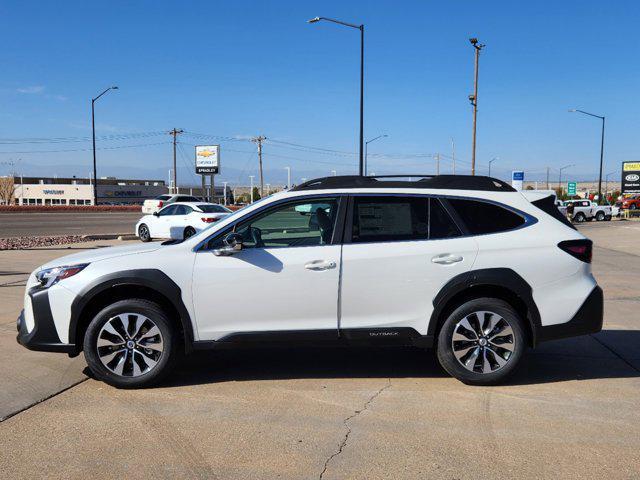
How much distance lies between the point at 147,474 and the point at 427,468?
1667 millimetres

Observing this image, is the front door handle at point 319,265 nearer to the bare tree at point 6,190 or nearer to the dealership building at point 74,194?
the bare tree at point 6,190

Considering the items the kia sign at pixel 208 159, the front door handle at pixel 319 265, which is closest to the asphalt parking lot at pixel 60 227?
the front door handle at pixel 319 265

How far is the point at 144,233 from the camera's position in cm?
2159

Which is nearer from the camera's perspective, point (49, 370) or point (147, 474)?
point (147, 474)

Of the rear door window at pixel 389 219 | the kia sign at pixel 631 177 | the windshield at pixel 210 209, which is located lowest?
the windshield at pixel 210 209

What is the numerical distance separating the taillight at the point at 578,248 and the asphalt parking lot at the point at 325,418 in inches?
44.4

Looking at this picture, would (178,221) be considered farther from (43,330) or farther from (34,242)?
(43,330)

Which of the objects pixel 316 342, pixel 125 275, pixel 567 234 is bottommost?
pixel 316 342

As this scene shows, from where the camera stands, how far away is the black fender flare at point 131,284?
4.93 m

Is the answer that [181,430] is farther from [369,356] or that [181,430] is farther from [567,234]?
[567,234]

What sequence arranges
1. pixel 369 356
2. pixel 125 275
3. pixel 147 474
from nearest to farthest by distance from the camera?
A: pixel 147 474, pixel 125 275, pixel 369 356

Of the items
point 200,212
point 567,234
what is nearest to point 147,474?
point 567,234

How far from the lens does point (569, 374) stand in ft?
18.2

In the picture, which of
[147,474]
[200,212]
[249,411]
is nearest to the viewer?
[147,474]
